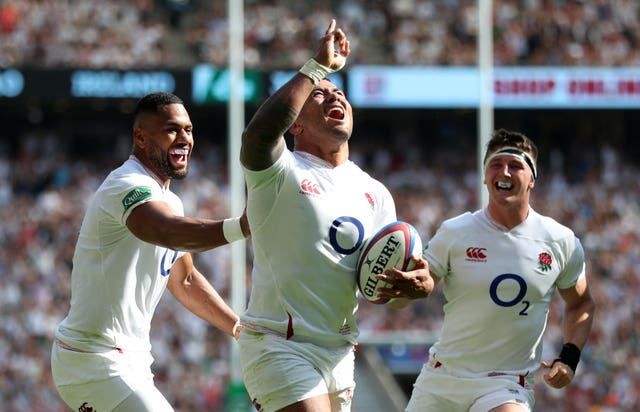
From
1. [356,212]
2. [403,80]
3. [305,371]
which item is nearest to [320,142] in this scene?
[356,212]

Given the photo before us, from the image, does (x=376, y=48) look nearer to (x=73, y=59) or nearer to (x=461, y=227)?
(x=73, y=59)

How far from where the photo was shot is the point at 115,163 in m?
23.7

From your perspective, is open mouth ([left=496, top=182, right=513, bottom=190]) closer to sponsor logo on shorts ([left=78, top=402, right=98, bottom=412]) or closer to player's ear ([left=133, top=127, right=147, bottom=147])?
player's ear ([left=133, top=127, right=147, bottom=147])

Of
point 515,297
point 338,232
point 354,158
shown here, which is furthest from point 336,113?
point 354,158

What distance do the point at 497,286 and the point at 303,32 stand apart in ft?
58.3

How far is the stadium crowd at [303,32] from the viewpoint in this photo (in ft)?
75.3

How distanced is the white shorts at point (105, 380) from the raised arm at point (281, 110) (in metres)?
1.14

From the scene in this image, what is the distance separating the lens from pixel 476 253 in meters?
6.29

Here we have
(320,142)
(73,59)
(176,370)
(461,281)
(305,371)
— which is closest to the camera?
(305,371)

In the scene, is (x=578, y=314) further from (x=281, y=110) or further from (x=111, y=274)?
(x=111, y=274)

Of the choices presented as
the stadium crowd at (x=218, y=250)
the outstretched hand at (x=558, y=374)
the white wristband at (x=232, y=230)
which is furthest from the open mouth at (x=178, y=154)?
the stadium crowd at (x=218, y=250)

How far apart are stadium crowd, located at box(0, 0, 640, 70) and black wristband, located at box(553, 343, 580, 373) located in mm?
16790

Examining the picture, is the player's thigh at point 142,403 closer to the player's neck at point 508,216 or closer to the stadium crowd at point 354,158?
the player's neck at point 508,216

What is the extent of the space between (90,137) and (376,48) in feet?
Result: 20.2
